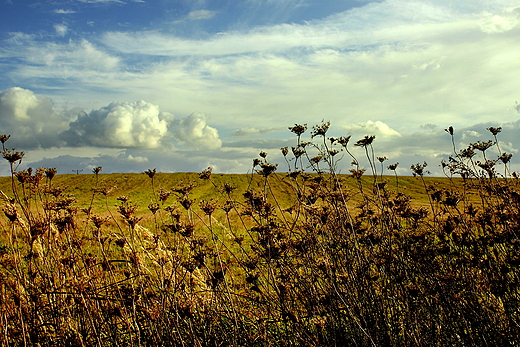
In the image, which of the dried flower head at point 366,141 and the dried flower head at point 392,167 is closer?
the dried flower head at point 366,141

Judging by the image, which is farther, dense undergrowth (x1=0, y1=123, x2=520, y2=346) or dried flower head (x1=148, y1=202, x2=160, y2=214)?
dried flower head (x1=148, y1=202, x2=160, y2=214)

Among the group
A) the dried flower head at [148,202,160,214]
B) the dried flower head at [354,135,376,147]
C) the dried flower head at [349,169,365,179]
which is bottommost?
the dried flower head at [148,202,160,214]

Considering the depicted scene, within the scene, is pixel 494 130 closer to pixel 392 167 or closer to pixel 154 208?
pixel 392 167

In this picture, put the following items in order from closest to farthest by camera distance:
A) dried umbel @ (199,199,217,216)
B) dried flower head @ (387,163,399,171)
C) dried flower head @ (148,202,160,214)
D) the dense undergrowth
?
the dense undergrowth
dried umbel @ (199,199,217,216)
dried flower head @ (148,202,160,214)
dried flower head @ (387,163,399,171)

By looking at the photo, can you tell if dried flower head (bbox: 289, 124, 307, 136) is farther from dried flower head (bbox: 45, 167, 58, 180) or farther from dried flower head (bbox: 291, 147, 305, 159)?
dried flower head (bbox: 45, 167, 58, 180)

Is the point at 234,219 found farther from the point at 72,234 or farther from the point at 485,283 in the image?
the point at 485,283

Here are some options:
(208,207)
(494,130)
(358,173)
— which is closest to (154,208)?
(208,207)

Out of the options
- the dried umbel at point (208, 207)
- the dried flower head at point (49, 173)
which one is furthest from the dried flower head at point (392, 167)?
the dried flower head at point (49, 173)

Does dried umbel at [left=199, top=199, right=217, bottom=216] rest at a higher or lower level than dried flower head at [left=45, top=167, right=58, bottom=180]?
lower

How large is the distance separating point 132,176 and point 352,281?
196 ft

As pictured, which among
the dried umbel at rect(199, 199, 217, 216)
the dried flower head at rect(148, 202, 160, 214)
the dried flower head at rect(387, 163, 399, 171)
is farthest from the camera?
the dried flower head at rect(387, 163, 399, 171)

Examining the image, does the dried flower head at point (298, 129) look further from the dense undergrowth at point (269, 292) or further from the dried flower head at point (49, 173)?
the dried flower head at point (49, 173)

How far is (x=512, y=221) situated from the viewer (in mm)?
4016

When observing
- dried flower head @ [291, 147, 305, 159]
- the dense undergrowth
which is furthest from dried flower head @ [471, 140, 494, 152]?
dried flower head @ [291, 147, 305, 159]
